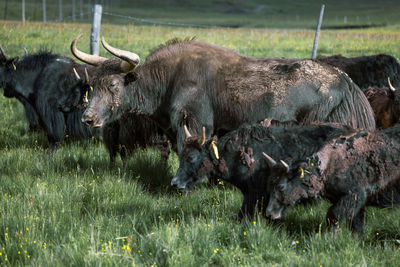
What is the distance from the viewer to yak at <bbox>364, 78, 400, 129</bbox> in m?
6.58

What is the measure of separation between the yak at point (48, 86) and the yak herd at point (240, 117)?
19 millimetres

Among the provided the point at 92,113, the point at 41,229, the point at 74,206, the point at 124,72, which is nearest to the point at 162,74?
the point at 124,72

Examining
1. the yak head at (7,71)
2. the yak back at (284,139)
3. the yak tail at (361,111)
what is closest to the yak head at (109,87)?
the yak back at (284,139)

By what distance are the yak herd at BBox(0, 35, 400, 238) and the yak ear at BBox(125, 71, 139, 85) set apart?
0.02 meters

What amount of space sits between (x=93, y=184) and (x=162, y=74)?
1.80m

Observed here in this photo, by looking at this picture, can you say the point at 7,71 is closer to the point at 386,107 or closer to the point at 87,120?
the point at 87,120

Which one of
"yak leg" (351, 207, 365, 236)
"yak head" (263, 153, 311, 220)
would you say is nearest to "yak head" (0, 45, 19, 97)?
"yak head" (263, 153, 311, 220)

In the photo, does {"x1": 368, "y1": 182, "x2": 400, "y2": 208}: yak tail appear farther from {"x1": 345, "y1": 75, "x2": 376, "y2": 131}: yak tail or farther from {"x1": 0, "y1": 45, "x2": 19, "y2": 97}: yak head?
{"x1": 0, "y1": 45, "x2": 19, "y2": 97}: yak head

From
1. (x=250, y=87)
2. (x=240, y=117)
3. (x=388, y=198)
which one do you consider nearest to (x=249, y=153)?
(x=240, y=117)

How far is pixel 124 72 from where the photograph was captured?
5.97m

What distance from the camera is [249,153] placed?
482 cm

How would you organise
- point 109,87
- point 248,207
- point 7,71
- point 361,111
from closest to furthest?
point 248,207
point 361,111
point 109,87
point 7,71

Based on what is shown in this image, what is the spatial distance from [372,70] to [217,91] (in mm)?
4631

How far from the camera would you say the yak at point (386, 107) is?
658 cm
